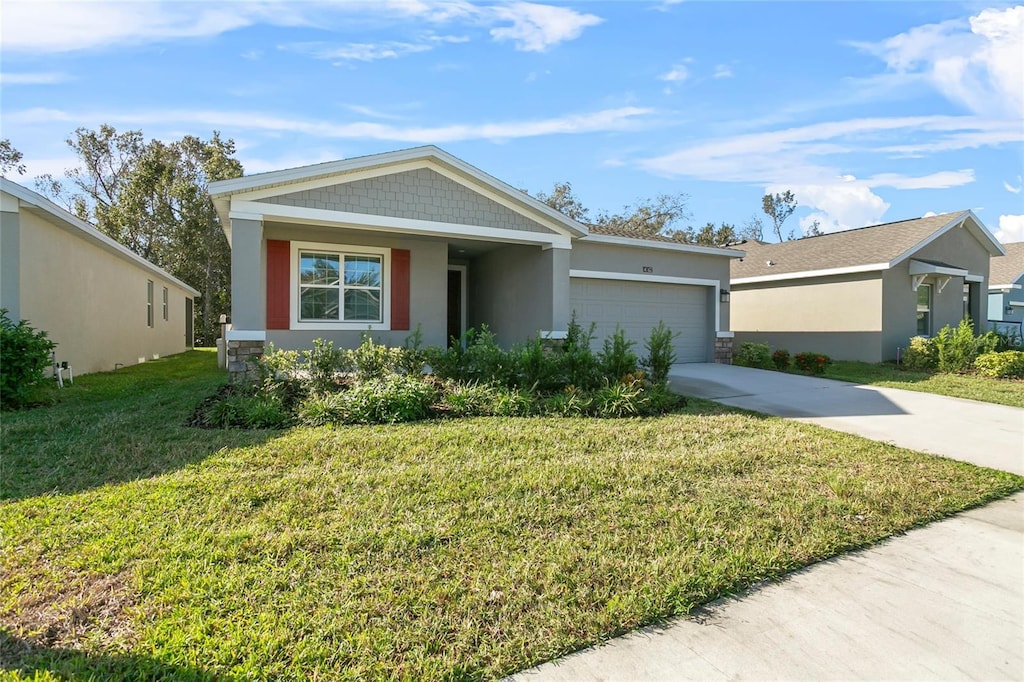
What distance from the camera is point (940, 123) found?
440 inches

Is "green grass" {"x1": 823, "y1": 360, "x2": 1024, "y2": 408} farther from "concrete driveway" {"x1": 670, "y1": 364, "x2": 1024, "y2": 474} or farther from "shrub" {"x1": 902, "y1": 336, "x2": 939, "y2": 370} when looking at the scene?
"concrete driveway" {"x1": 670, "y1": 364, "x2": 1024, "y2": 474}

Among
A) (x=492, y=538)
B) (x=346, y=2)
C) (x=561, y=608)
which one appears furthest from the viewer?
(x=346, y=2)

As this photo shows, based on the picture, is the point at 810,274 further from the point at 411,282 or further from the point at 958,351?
the point at 411,282

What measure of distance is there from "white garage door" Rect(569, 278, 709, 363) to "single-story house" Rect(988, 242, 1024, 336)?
53.6 feet

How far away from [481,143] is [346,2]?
23.0ft

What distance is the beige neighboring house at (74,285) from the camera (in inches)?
353

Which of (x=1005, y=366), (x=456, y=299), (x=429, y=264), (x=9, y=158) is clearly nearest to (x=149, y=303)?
(x=456, y=299)

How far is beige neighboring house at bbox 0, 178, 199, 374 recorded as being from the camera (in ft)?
29.4

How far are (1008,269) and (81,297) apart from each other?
32.6 m

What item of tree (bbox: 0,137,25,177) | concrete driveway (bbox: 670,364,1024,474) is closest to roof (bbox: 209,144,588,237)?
concrete driveway (bbox: 670,364,1024,474)

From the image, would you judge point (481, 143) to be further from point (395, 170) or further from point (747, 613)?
point (747, 613)

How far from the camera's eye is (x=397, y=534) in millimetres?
3654

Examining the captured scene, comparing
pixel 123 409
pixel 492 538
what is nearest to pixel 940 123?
pixel 492 538

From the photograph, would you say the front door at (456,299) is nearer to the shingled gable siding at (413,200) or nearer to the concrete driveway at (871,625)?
the shingled gable siding at (413,200)
